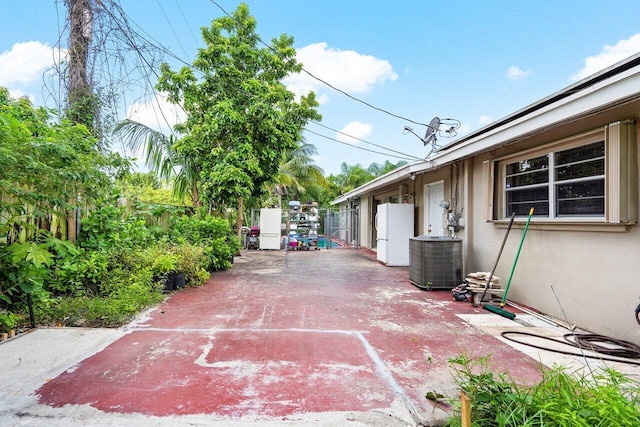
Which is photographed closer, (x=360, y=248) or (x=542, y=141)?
(x=542, y=141)

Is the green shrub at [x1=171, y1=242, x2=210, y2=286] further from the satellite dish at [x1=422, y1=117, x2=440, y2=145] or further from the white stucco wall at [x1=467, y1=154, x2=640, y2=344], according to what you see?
the satellite dish at [x1=422, y1=117, x2=440, y2=145]

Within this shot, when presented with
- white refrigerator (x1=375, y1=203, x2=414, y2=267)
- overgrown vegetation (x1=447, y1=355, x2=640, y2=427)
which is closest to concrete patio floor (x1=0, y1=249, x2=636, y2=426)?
overgrown vegetation (x1=447, y1=355, x2=640, y2=427)

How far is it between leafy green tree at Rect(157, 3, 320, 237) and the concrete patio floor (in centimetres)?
544

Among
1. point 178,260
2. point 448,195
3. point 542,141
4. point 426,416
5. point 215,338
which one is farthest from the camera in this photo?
point 448,195

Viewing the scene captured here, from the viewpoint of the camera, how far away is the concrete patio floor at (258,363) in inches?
85.5

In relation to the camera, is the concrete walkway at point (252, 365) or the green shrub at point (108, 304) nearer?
the concrete walkway at point (252, 365)

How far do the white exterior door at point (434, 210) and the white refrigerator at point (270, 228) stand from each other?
6.47 m

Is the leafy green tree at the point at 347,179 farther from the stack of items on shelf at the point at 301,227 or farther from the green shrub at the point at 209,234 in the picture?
the green shrub at the point at 209,234

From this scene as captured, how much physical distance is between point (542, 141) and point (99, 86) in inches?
281

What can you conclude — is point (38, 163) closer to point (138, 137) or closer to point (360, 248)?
point (138, 137)

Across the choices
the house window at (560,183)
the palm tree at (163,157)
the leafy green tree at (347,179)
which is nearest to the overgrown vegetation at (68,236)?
the palm tree at (163,157)

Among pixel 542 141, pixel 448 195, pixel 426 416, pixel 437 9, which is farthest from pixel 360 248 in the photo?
pixel 426 416

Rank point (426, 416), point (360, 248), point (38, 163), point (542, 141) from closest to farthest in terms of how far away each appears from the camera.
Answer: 1. point (426, 416)
2. point (38, 163)
3. point (542, 141)
4. point (360, 248)

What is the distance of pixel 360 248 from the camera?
15.2m
